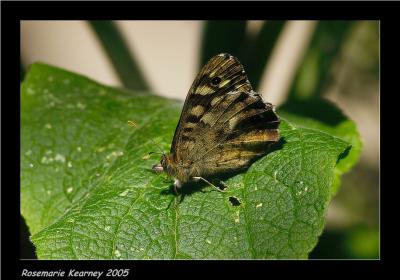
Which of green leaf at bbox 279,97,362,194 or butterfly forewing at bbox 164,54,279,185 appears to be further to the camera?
green leaf at bbox 279,97,362,194

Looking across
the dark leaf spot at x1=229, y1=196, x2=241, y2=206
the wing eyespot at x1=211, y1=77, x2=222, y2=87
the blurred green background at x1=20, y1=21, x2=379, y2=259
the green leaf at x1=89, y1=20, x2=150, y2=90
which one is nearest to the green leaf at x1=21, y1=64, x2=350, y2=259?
the dark leaf spot at x1=229, y1=196, x2=241, y2=206

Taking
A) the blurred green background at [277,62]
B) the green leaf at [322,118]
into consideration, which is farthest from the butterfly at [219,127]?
the blurred green background at [277,62]

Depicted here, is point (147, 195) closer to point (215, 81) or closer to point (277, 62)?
point (215, 81)

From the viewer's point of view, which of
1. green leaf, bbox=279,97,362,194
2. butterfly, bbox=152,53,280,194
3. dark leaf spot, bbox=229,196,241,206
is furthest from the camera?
green leaf, bbox=279,97,362,194

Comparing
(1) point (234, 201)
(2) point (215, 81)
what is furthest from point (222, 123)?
(1) point (234, 201)

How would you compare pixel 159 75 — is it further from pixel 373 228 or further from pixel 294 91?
pixel 373 228

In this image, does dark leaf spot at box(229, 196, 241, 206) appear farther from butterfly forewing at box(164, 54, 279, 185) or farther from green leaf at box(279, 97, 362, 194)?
green leaf at box(279, 97, 362, 194)
